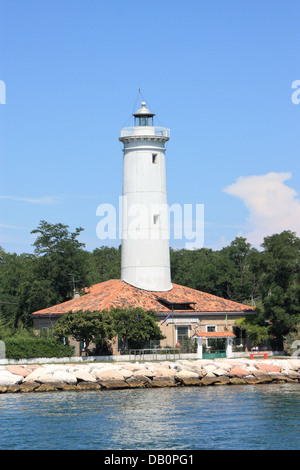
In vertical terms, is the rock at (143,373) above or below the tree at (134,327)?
below

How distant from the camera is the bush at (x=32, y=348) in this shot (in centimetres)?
4516

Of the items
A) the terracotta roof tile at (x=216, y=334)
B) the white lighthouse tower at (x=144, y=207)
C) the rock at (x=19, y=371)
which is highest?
the white lighthouse tower at (x=144, y=207)

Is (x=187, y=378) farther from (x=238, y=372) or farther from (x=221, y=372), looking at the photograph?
(x=238, y=372)

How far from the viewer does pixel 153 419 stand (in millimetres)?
27812

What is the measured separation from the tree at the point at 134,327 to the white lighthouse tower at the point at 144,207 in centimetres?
545

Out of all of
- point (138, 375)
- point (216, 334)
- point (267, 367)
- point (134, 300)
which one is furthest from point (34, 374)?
point (216, 334)

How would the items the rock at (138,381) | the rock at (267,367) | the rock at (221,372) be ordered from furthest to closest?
the rock at (267,367) < the rock at (221,372) < the rock at (138,381)

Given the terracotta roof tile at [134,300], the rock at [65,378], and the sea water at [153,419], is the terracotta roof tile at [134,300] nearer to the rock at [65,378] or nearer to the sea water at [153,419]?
the rock at [65,378]

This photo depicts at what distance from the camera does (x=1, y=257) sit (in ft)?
311

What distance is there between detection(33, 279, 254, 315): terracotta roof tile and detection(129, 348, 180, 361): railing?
3326 mm

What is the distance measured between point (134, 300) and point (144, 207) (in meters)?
6.55

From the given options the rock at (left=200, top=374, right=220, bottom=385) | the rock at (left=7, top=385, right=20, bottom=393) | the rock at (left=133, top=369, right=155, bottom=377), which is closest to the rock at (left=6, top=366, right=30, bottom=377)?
the rock at (left=7, top=385, right=20, bottom=393)

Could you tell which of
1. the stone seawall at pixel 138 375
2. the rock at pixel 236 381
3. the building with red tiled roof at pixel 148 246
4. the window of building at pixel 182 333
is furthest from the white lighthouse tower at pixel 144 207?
the rock at pixel 236 381

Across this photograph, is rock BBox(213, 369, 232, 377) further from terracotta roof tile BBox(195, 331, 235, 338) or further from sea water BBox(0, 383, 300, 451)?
terracotta roof tile BBox(195, 331, 235, 338)
